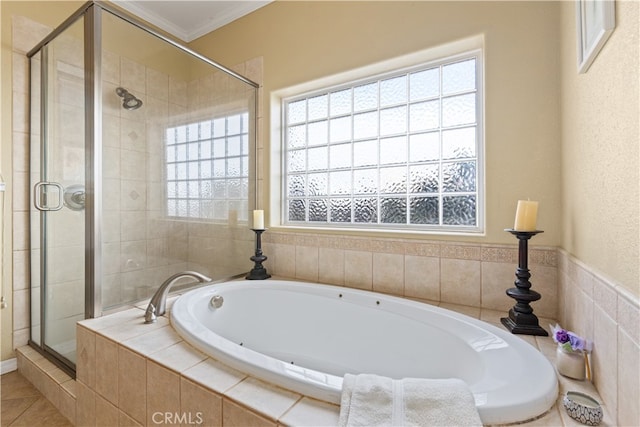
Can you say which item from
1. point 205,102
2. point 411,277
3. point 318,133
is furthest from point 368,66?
point 411,277

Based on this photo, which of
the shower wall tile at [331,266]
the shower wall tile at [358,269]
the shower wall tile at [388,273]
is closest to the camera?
the shower wall tile at [388,273]

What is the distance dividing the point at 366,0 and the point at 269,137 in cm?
111

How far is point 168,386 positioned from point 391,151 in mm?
1674

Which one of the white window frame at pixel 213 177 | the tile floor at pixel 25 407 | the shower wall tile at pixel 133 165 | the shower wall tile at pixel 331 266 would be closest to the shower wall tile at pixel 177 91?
the white window frame at pixel 213 177

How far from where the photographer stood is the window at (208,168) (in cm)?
191

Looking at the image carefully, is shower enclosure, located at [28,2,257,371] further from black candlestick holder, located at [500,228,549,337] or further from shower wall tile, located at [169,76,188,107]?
black candlestick holder, located at [500,228,549,337]

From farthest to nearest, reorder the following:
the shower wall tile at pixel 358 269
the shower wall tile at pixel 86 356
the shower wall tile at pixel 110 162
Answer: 1. the shower wall tile at pixel 358 269
2. the shower wall tile at pixel 110 162
3. the shower wall tile at pixel 86 356

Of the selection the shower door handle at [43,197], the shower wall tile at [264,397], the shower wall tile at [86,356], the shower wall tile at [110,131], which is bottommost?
the shower wall tile at [86,356]

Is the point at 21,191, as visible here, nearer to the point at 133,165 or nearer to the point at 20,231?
the point at 20,231

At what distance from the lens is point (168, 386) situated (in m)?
0.93

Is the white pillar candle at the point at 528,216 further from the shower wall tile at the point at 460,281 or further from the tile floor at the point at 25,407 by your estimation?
the tile floor at the point at 25,407

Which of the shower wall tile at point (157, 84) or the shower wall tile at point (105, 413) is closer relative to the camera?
the shower wall tile at point (105, 413)

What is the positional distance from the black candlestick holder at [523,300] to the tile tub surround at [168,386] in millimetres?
42

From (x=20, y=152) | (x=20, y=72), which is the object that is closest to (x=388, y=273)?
(x=20, y=152)
